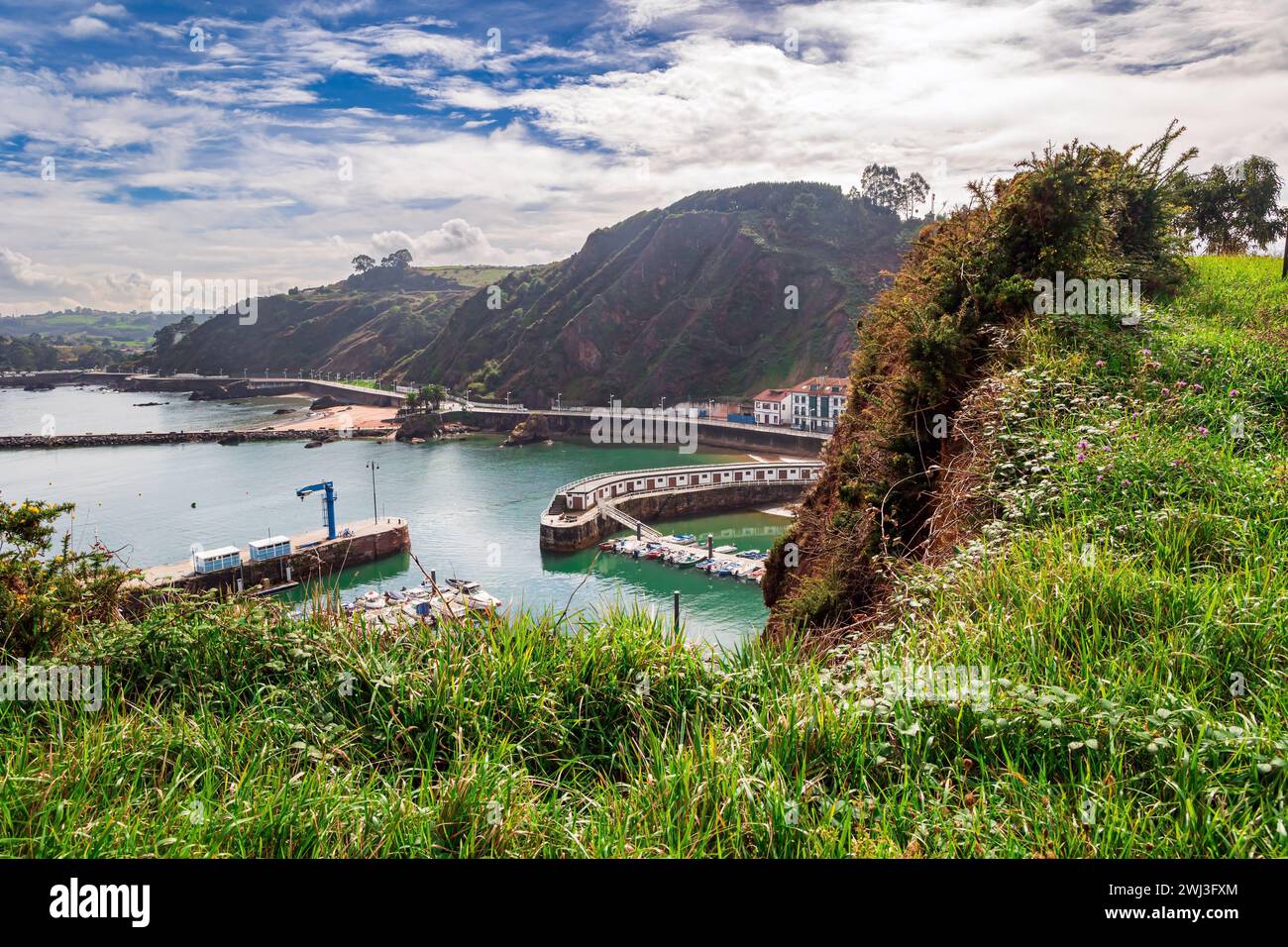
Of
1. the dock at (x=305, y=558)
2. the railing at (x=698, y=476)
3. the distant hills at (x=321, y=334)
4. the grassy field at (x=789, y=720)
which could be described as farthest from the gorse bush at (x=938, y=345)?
the distant hills at (x=321, y=334)

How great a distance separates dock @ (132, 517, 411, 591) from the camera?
27.3 metres

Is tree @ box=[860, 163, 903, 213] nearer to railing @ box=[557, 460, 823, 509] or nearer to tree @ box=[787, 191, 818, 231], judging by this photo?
tree @ box=[787, 191, 818, 231]

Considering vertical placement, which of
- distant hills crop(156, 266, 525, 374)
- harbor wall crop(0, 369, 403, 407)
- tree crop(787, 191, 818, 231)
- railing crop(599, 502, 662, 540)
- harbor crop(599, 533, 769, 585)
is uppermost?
tree crop(787, 191, 818, 231)

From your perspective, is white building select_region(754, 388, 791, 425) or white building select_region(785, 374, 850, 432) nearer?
white building select_region(785, 374, 850, 432)

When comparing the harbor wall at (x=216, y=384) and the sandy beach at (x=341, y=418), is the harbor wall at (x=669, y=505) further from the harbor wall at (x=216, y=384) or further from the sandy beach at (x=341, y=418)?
A: the harbor wall at (x=216, y=384)

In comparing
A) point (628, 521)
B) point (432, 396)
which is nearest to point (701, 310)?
point (432, 396)

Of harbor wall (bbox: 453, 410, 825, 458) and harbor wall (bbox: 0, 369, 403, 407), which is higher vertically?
harbor wall (bbox: 0, 369, 403, 407)

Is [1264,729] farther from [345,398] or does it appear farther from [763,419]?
[345,398]

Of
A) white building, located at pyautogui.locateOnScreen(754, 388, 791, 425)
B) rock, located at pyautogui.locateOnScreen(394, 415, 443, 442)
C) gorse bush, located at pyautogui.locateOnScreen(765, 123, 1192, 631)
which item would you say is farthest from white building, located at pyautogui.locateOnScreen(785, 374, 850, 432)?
gorse bush, located at pyautogui.locateOnScreen(765, 123, 1192, 631)

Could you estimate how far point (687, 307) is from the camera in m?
90.2

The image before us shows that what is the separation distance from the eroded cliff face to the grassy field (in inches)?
2897

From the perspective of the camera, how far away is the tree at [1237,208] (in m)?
16.5

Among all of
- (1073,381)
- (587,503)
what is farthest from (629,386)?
(1073,381)

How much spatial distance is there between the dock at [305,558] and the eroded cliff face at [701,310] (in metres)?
50.0
